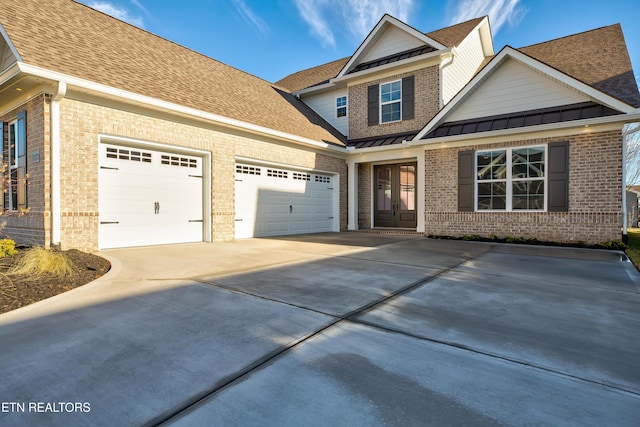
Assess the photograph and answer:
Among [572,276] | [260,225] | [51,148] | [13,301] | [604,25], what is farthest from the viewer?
[604,25]

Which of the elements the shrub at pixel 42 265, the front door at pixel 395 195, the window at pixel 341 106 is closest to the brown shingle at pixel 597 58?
the front door at pixel 395 195

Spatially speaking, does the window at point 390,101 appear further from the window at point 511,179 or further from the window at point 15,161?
the window at point 15,161

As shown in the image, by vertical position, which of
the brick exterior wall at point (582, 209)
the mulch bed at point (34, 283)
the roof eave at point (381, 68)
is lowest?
the mulch bed at point (34, 283)

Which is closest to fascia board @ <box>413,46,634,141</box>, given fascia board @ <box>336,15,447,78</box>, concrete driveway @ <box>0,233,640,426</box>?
fascia board @ <box>336,15,447,78</box>

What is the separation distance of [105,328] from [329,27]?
61.0 ft

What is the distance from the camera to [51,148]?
6.82 metres

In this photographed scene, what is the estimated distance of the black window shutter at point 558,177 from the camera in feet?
30.6

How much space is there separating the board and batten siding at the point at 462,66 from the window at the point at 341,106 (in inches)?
181

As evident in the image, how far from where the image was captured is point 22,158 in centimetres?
768

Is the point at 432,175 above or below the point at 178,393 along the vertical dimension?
above

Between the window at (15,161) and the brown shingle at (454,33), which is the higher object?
the brown shingle at (454,33)

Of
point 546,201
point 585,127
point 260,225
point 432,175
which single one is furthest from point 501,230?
point 260,225

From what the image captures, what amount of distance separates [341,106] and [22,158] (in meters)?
11.9

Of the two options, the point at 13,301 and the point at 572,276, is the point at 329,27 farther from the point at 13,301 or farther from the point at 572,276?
the point at 13,301
